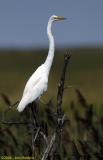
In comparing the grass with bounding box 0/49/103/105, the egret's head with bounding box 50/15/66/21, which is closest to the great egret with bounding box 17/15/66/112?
the egret's head with bounding box 50/15/66/21

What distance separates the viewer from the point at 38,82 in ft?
27.9

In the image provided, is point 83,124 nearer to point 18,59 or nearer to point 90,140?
point 90,140

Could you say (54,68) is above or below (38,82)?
below

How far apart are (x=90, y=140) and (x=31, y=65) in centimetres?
4110

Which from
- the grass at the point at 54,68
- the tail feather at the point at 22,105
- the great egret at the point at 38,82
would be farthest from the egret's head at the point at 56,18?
the grass at the point at 54,68

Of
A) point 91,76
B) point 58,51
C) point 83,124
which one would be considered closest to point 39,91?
point 83,124

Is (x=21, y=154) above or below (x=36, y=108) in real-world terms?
below

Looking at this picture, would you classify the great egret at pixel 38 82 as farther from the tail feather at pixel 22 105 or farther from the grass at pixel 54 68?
the grass at pixel 54 68

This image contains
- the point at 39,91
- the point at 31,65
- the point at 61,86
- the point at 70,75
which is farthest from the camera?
the point at 31,65

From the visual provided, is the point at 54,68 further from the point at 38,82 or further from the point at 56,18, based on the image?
the point at 56,18

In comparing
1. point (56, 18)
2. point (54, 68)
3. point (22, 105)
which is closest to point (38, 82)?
point (22, 105)

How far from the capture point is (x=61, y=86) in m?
7.20

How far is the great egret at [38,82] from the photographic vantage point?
8078mm

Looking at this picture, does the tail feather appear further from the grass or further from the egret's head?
the grass
